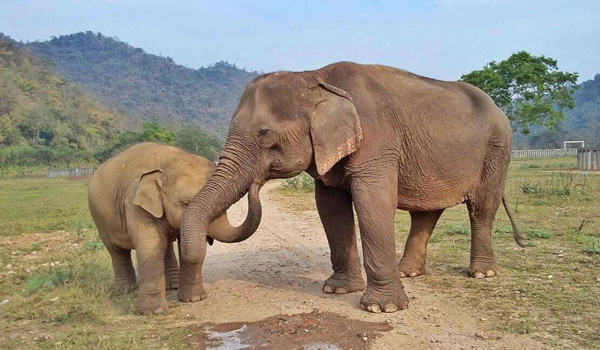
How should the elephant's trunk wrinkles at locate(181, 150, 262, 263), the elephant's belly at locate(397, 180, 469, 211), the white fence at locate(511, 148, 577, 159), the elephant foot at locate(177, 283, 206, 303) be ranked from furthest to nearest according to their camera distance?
the white fence at locate(511, 148, 577, 159) → the elephant's belly at locate(397, 180, 469, 211) → the elephant foot at locate(177, 283, 206, 303) → the elephant's trunk wrinkles at locate(181, 150, 262, 263)

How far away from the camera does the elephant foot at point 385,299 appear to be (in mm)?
6738

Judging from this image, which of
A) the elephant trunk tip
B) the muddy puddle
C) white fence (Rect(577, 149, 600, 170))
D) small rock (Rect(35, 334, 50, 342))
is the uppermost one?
white fence (Rect(577, 149, 600, 170))

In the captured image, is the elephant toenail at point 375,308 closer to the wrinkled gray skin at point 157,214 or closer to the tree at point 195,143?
the wrinkled gray skin at point 157,214

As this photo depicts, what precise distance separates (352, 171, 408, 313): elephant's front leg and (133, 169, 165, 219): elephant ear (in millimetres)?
2178

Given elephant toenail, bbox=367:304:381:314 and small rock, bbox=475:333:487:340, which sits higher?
elephant toenail, bbox=367:304:381:314

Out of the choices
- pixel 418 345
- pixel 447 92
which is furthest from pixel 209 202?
pixel 447 92

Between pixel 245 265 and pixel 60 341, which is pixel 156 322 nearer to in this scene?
pixel 60 341

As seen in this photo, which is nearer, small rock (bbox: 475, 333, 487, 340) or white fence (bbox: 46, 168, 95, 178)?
small rock (bbox: 475, 333, 487, 340)

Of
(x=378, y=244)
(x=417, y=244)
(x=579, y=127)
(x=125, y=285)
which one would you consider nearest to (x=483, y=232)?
(x=417, y=244)

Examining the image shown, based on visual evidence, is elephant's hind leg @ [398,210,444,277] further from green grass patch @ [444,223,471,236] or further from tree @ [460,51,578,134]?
tree @ [460,51,578,134]

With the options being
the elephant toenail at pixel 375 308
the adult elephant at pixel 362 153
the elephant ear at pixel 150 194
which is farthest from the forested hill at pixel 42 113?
the elephant toenail at pixel 375 308

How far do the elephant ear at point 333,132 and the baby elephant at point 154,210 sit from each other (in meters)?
1.28

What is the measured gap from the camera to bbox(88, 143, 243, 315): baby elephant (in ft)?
22.8

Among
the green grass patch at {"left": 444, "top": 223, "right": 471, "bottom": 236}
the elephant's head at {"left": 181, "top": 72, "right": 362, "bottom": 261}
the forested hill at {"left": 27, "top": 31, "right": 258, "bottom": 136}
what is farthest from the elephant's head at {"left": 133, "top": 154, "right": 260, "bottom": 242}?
the forested hill at {"left": 27, "top": 31, "right": 258, "bottom": 136}
